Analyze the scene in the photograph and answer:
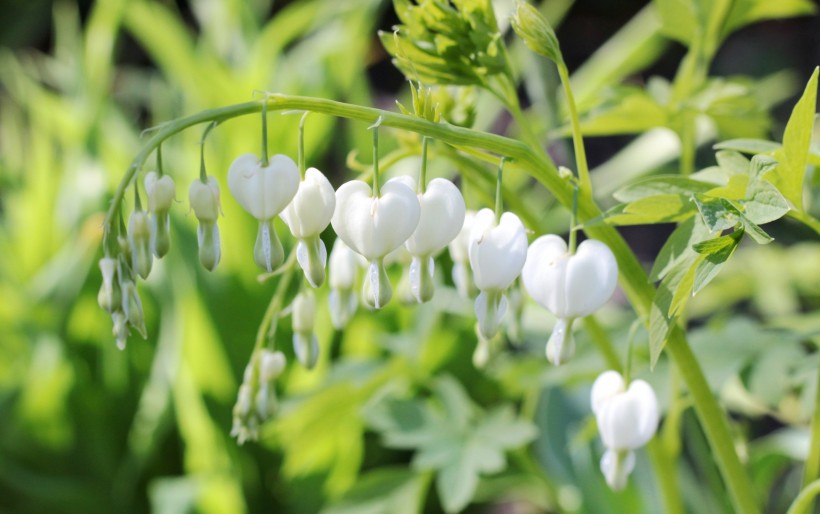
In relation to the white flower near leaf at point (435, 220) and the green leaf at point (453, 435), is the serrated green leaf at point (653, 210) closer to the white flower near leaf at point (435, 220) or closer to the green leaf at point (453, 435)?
the white flower near leaf at point (435, 220)

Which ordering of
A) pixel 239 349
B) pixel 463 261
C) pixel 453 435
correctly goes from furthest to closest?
pixel 239 349, pixel 453 435, pixel 463 261

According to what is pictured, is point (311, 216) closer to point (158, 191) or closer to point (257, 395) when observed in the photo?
point (158, 191)

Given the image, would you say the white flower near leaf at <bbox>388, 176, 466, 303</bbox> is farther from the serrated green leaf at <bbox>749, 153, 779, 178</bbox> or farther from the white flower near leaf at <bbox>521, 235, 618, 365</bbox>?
the serrated green leaf at <bbox>749, 153, 779, 178</bbox>

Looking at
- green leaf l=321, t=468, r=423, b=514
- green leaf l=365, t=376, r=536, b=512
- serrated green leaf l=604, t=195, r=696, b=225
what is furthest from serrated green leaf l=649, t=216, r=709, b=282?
→ green leaf l=321, t=468, r=423, b=514

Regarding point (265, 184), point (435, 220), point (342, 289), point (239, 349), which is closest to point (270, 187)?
point (265, 184)

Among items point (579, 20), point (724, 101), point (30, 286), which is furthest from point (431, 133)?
point (579, 20)

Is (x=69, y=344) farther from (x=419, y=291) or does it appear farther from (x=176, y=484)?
(x=419, y=291)

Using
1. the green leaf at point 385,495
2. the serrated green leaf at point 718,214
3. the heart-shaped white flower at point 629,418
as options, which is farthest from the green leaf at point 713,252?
the green leaf at point 385,495
